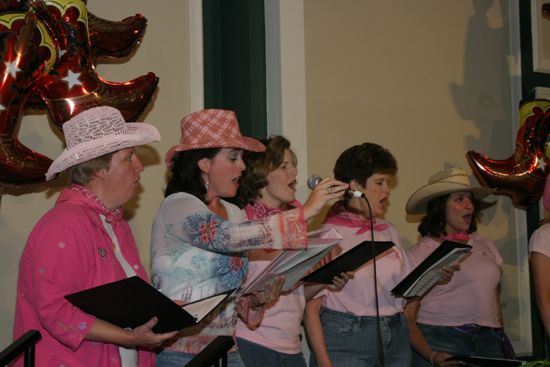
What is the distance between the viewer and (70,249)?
243 cm

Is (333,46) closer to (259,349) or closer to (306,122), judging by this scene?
(306,122)

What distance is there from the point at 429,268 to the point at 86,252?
5.07ft

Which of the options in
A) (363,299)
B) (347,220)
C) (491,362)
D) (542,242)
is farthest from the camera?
(542,242)

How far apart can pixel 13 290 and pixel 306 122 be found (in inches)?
67.5

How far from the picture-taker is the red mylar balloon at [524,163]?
15.3ft

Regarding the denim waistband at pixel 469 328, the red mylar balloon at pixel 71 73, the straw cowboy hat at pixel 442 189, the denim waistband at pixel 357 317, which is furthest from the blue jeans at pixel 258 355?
the straw cowboy hat at pixel 442 189

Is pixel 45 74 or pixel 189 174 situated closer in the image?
pixel 189 174

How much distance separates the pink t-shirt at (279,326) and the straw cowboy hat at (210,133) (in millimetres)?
477

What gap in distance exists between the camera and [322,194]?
2748 mm

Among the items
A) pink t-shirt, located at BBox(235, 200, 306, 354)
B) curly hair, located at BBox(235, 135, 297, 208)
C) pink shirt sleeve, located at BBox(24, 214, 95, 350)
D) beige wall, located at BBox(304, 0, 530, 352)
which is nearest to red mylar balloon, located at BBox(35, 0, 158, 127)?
curly hair, located at BBox(235, 135, 297, 208)

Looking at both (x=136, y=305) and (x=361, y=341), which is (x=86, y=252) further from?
(x=361, y=341)

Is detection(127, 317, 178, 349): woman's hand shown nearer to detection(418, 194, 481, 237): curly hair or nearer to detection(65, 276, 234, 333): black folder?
detection(65, 276, 234, 333): black folder

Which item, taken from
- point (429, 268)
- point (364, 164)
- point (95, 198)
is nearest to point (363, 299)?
point (429, 268)

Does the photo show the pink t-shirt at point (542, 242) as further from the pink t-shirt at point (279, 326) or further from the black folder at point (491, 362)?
the pink t-shirt at point (279, 326)
